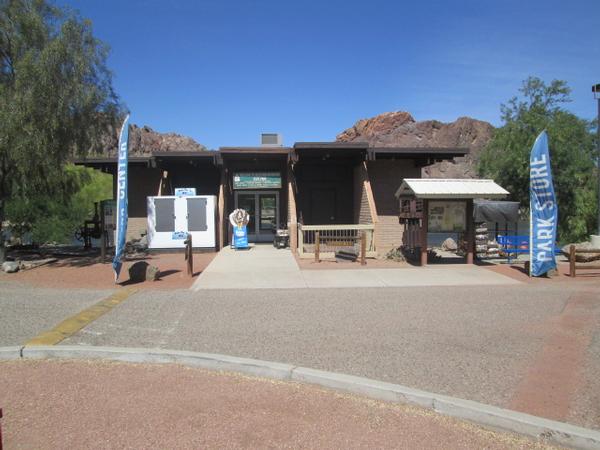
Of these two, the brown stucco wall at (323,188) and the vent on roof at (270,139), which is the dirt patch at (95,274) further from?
the vent on roof at (270,139)

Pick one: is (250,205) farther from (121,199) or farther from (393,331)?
(393,331)

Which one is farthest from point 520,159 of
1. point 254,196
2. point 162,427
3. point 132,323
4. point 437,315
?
point 162,427

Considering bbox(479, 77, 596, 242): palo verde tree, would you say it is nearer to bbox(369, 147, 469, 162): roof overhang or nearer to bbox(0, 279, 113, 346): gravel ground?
bbox(369, 147, 469, 162): roof overhang

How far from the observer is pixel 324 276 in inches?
444

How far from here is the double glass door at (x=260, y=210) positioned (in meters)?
20.3

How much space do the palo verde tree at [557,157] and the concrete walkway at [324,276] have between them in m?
20.1

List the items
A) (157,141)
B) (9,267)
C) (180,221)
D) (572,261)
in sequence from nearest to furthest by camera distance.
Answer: (572,261) → (9,267) → (180,221) → (157,141)

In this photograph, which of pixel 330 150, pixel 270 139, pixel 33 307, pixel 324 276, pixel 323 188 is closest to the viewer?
pixel 33 307

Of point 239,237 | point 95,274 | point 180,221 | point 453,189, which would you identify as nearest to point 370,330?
point 453,189

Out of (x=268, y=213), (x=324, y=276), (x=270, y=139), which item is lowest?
(x=324, y=276)

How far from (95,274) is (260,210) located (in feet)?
31.1

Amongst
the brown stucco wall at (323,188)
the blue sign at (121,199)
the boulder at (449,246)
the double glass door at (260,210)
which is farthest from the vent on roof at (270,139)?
the blue sign at (121,199)

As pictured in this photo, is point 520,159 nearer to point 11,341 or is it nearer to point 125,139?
point 125,139

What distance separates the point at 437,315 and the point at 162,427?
501 centimetres
